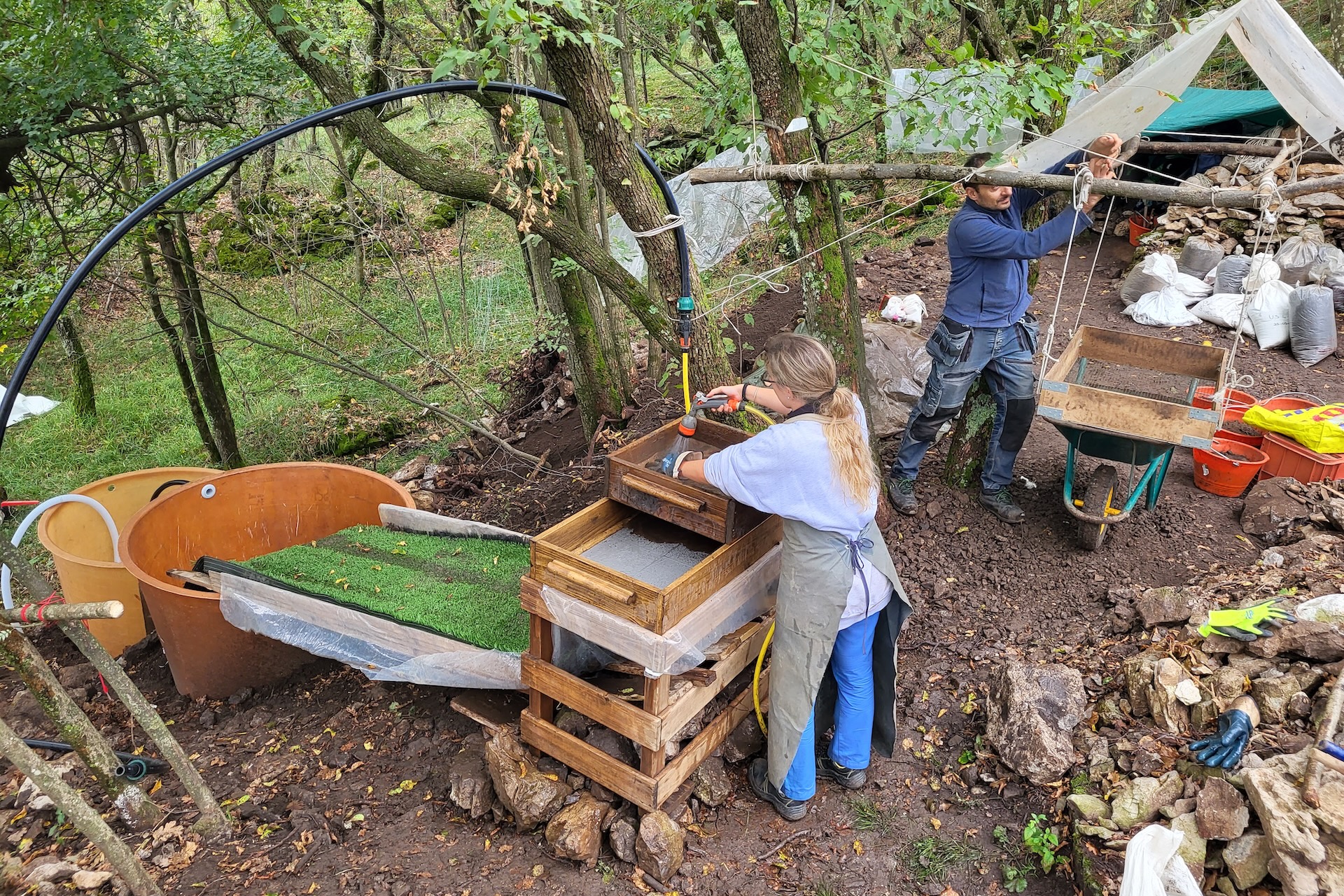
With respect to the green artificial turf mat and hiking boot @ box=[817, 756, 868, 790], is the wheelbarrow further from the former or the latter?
the green artificial turf mat

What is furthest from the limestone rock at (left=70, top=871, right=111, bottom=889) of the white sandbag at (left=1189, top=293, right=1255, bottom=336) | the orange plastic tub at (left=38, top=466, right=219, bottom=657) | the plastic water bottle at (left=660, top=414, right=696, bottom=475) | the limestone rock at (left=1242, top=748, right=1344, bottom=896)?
the white sandbag at (left=1189, top=293, right=1255, bottom=336)

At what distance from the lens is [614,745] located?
3240 mm

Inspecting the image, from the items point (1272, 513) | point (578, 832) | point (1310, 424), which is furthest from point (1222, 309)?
point (578, 832)

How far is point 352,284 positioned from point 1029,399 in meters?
9.81

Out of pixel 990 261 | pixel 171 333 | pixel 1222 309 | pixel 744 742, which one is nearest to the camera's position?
pixel 744 742

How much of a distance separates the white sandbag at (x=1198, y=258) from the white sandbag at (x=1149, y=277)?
0.14 metres

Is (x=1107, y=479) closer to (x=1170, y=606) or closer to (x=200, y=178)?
(x=1170, y=606)

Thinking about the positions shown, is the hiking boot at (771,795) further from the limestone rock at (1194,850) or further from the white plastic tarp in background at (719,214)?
the white plastic tarp in background at (719,214)

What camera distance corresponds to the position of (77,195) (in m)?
5.74

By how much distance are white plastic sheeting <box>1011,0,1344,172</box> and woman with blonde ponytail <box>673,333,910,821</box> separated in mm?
1744

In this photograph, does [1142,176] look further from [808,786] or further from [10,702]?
[10,702]

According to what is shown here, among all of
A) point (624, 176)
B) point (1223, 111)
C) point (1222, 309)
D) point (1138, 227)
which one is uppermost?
point (1223, 111)

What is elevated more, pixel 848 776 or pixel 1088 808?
pixel 1088 808

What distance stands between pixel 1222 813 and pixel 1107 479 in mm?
2179
